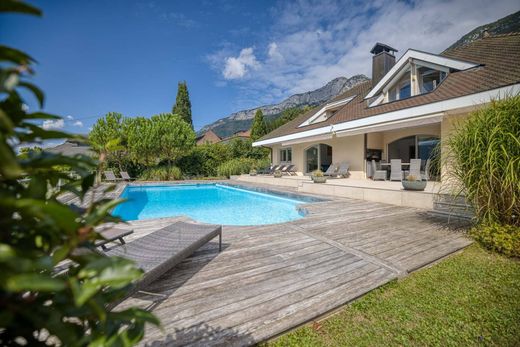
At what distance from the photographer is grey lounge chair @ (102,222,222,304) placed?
2947 millimetres

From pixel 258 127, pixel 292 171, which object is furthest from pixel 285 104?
pixel 292 171

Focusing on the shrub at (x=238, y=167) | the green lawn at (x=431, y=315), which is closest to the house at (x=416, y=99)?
the shrub at (x=238, y=167)

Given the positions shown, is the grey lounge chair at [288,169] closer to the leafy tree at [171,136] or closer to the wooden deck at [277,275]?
the leafy tree at [171,136]

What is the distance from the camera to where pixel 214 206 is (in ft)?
45.0

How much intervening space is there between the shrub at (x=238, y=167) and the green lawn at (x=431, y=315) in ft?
74.6

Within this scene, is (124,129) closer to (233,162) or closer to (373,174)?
(233,162)

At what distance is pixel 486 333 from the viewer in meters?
2.51

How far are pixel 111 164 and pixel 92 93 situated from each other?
25.6ft

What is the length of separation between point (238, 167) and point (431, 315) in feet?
79.2

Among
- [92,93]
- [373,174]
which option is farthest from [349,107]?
[92,93]

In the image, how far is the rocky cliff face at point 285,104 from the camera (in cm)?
13725

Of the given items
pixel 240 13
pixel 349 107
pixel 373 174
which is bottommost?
pixel 373 174

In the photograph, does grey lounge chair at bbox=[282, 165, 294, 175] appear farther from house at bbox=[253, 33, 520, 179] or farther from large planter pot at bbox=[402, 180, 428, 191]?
large planter pot at bbox=[402, 180, 428, 191]

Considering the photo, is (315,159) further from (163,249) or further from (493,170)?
(163,249)
